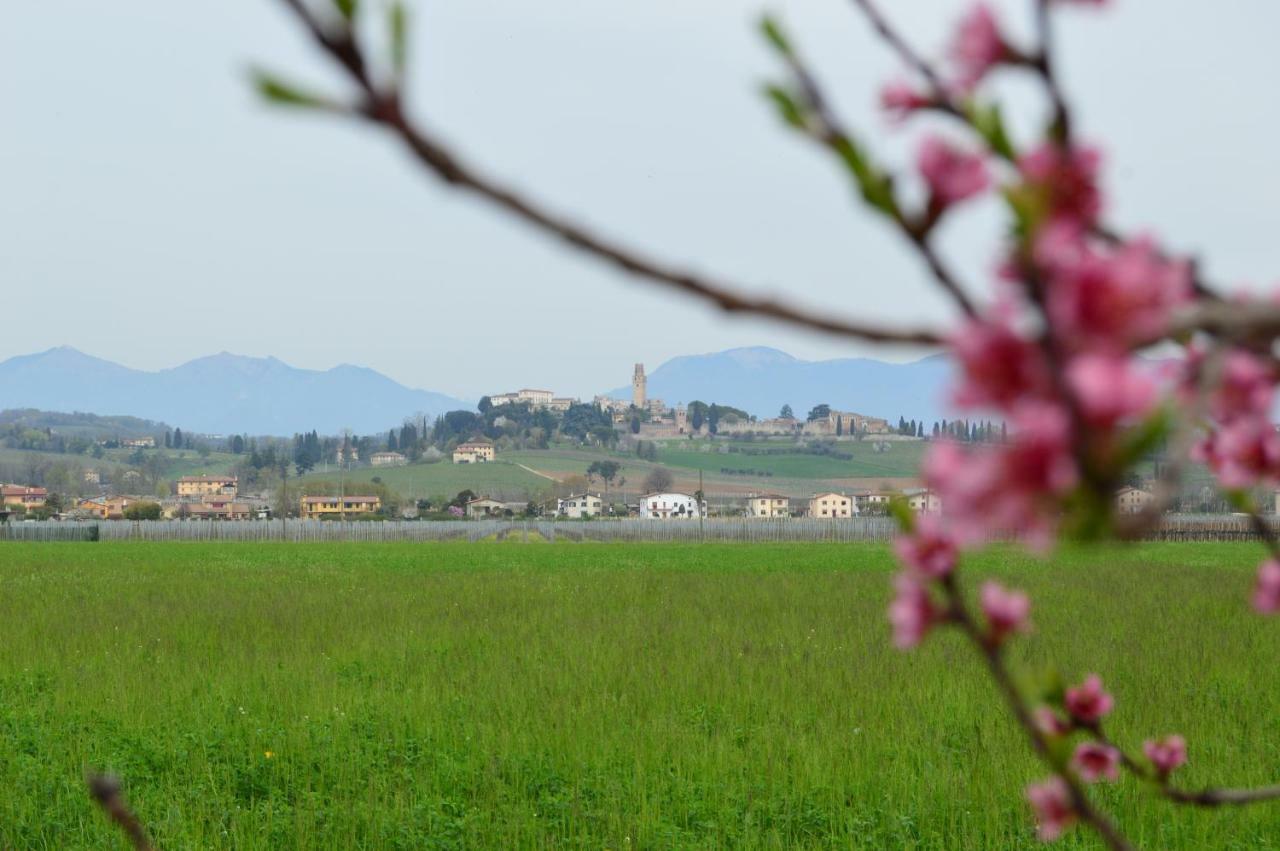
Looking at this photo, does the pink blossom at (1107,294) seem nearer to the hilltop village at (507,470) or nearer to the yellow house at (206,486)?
the hilltop village at (507,470)

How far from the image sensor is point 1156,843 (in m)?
6.40

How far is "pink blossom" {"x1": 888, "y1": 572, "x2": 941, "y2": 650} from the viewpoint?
0.48 meters

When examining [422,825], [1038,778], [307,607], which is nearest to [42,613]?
[307,607]

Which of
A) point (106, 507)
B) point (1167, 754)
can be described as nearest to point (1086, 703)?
point (1167, 754)

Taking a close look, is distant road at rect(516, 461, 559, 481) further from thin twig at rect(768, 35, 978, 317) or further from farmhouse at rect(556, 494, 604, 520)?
thin twig at rect(768, 35, 978, 317)

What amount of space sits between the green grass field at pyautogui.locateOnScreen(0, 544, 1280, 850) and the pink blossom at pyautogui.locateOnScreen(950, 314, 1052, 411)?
0.29ft

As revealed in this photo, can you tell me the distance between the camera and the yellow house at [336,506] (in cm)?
10181

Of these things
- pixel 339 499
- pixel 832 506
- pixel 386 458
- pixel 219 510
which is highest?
pixel 386 458

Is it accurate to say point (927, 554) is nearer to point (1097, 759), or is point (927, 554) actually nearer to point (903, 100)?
point (903, 100)

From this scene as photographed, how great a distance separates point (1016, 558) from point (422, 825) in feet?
101

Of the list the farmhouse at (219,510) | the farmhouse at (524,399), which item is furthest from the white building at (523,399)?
the farmhouse at (219,510)

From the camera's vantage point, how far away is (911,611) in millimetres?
491

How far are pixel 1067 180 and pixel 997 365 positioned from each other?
12cm

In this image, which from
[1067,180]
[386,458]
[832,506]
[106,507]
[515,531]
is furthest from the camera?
[386,458]
